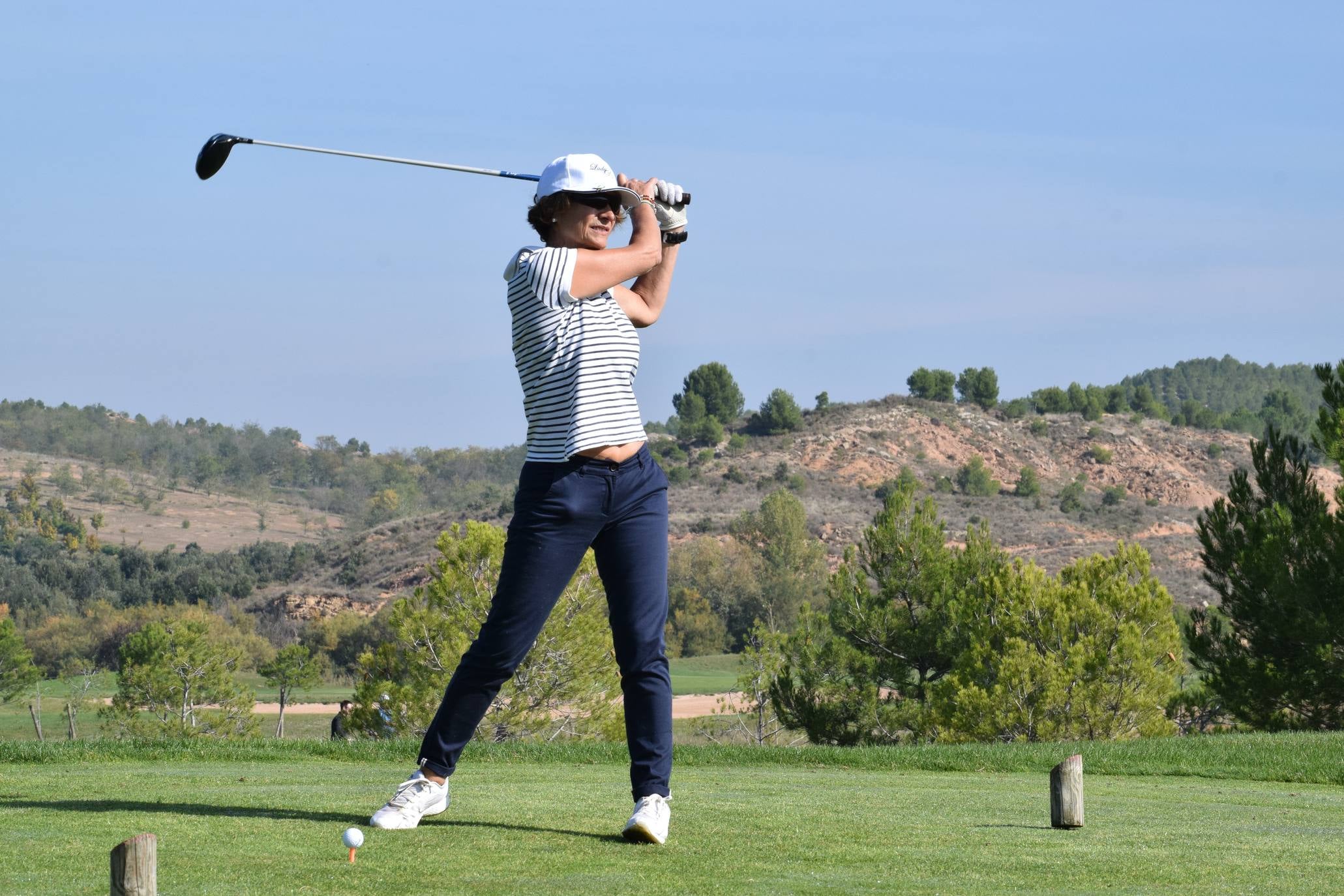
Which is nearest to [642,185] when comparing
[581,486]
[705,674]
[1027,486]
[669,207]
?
[669,207]

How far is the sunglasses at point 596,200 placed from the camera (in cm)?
485

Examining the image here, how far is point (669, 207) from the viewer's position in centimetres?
513

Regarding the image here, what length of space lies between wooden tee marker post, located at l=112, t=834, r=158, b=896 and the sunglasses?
2.65 metres

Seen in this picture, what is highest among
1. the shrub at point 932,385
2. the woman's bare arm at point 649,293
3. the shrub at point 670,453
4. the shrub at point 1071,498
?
the shrub at point 932,385

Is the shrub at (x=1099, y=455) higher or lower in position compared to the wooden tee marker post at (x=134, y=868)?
higher

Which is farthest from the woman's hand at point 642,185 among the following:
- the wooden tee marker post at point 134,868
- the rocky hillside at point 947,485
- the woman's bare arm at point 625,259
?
the rocky hillside at point 947,485

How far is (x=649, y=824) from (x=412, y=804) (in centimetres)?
80

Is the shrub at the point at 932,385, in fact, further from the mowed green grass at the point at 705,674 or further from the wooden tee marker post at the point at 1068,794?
the wooden tee marker post at the point at 1068,794

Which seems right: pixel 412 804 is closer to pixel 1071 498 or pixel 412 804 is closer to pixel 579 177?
pixel 579 177

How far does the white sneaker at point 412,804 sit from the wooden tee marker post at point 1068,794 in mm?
2029

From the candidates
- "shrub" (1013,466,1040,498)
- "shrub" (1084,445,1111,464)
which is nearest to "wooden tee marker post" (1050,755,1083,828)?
"shrub" (1013,466,1040,498)

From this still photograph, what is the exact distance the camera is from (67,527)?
112812 millimetres

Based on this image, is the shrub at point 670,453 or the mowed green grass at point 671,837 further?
the shrub at point 670,453

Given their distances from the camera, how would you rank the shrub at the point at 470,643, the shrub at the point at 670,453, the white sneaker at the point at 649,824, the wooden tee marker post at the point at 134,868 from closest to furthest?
the wooden tee marker post at the point at 134,868, the white sneaker at the point at 649,824, the shrub at the point at 470,643, the shrub at the point at 670,453
